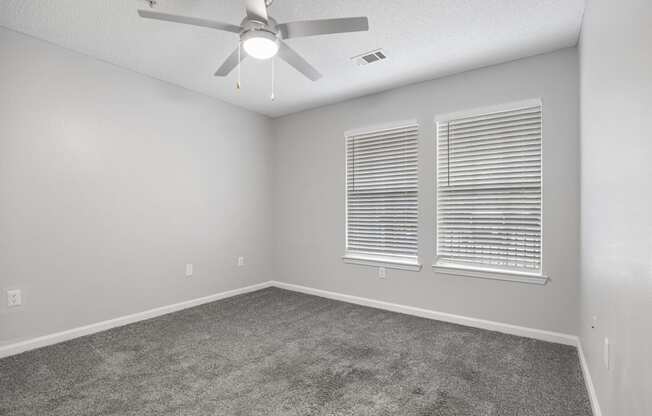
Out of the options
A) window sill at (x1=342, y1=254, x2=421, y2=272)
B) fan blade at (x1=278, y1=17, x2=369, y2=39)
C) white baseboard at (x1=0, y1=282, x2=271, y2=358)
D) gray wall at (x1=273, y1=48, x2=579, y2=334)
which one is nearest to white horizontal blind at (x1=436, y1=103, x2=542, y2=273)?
gray wall at (x1=273, y1=48, x2=579, y2=334)

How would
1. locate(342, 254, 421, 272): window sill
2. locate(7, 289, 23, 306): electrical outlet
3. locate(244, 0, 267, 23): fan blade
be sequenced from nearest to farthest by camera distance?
locate(244, 0, 267, 23): fan blade, locate(7, 289, 23, 306): electrical outlet, locate(342, 254, 421, 272): window sill

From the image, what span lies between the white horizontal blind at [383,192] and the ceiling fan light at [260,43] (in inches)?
84.6

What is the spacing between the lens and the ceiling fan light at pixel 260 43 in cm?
185

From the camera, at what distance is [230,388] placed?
2.12 m

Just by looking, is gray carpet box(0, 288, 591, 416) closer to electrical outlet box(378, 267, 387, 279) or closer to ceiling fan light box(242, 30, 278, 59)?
electrical outlet box(378, 267, 387, 279)

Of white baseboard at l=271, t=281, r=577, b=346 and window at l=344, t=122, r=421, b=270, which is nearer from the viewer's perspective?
white baseboard at l=271, t=281, r=577, b=346

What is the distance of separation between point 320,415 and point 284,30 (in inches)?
89.2

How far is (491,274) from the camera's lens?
311 cm

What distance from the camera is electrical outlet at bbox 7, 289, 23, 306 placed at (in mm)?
2594

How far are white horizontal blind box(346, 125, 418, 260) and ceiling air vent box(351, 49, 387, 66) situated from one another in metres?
0.92

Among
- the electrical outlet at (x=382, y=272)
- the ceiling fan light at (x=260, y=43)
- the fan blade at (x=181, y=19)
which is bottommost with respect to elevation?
the electrical outlet at (x=382, y=272)

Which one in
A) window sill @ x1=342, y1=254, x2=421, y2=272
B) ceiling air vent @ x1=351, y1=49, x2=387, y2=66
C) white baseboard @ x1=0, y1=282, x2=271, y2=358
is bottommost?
white baseboard @ x1=0, y1=282, x2=271, y2=358

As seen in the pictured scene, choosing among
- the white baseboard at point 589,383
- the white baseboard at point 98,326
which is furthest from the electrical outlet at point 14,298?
the white baseboard at point 589,383

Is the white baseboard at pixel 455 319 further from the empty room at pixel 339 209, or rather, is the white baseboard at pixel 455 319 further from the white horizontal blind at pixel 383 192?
the white horizontal blind at pixel 383 192
